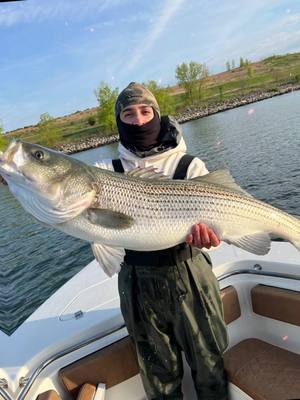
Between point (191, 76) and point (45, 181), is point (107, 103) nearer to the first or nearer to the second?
point (191, 76)

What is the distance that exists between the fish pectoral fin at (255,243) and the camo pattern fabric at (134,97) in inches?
55.0

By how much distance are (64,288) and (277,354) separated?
8.70 ft

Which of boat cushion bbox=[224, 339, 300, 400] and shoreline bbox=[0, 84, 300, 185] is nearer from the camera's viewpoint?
boat cushion bbox=[224, 339, 300, 400]

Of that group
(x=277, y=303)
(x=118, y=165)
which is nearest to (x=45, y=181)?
(x=118, y=165)

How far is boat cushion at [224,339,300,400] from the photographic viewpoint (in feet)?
11.5

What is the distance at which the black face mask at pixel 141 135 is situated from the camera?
11.0 ft

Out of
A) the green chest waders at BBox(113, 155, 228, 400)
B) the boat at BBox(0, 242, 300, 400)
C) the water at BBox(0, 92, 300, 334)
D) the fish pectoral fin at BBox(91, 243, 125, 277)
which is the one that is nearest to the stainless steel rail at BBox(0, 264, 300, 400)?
the boat at BBox(0, 242, 300, 400)

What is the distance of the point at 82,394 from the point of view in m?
3.59

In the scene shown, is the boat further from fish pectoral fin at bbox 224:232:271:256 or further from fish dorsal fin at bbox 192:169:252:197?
fish dorsal fin at bbox 192:169:252:197

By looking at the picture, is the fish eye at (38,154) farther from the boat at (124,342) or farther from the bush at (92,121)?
the bush at (92,121)

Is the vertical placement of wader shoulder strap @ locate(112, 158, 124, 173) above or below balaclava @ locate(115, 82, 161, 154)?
below

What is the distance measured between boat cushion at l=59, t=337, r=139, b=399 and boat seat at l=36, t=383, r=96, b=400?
0.19 feet

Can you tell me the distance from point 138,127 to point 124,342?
2.10 m

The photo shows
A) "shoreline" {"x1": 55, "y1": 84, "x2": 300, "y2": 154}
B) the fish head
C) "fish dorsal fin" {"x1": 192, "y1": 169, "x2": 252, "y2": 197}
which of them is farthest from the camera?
"shoreline" {"x1": 55, "y1": 84, "x2": 300, "y2": 154}
